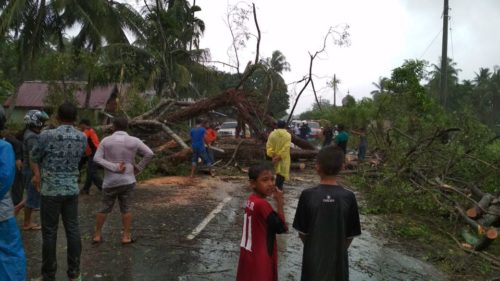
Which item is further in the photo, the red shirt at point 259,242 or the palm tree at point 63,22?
the palm tree at point 63,22

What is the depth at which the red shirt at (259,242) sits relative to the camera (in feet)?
11.4

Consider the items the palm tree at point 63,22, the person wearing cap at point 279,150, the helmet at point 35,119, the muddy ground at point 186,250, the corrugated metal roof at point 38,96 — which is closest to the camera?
the muddy ground at point 186,250

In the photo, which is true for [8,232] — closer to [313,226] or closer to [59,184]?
[59,184]

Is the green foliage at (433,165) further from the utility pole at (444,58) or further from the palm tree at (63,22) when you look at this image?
the palm tree at (63,22)

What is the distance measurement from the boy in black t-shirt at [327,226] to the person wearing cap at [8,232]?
2090mm

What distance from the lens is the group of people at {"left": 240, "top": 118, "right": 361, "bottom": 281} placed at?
3.36 m

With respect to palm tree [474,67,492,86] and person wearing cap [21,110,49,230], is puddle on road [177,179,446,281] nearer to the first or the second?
person wearing cap [21,110,49,230]

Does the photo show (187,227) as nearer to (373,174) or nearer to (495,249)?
(495,249)

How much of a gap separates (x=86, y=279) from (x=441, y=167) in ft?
26.0

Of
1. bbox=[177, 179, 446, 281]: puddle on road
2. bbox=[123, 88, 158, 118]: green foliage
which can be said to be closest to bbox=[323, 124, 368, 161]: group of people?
bbox=[123, 88, 158, 118]: green foliage

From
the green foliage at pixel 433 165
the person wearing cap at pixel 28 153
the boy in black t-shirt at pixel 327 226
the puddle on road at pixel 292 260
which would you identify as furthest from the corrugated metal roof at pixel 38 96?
the boy in black t-shirt at pixel 327 226

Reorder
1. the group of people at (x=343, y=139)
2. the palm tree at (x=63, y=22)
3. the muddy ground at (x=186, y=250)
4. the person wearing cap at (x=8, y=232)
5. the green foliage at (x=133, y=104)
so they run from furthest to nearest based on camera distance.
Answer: the palm tree at (x=63, y=22) → the green foliage at (x=133, y=104) → the group of people at (x=343, y=139) → the muddy ground at (x=186, y=250) → the person wearing cap at (x=8, y=232)

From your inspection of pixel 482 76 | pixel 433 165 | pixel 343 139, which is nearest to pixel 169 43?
pixel 343 139

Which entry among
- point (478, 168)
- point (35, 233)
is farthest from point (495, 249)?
point (35, 233)
